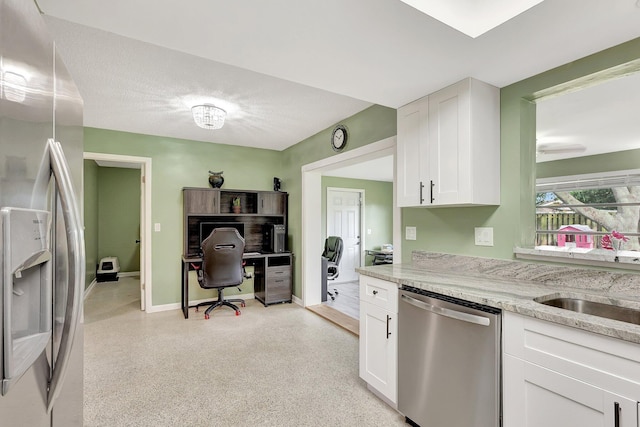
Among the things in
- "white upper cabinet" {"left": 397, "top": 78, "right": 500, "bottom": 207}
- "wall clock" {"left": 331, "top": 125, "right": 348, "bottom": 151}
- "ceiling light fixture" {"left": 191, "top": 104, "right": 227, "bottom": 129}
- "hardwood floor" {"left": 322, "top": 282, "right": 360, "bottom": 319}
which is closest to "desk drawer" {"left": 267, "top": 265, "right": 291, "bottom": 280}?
"hardwood floor" {"left": 322, "top": 282, "right": 360, "bottom": 319}

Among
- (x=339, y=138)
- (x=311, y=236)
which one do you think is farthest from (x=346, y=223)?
(x=339, y=138)

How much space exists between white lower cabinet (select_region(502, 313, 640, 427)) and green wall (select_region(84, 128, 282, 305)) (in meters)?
4.04

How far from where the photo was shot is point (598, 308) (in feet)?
5.03

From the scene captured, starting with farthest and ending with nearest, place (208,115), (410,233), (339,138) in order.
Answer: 1. (339,138)
2. (208,115)
3. (410,233)

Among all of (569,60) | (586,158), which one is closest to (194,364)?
(569,60)

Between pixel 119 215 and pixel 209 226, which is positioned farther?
pixel 119 215

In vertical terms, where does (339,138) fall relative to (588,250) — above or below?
above

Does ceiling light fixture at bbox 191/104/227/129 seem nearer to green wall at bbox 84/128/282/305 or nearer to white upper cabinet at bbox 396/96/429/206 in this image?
green wall at bbox 84/128/282/305

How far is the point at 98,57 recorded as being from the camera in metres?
2.20

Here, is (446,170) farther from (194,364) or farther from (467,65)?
(194,364)

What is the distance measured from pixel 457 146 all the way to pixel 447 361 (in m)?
1.34

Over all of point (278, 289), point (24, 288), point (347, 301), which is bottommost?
point (347, 301)

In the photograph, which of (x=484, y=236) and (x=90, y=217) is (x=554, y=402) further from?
(x=90, y=217)

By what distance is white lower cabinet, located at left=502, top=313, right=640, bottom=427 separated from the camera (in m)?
1.10
